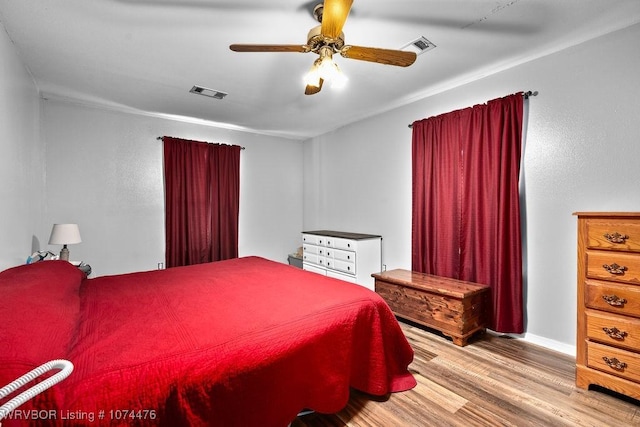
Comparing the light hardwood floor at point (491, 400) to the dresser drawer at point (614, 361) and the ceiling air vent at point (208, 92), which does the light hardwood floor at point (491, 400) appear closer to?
the dresser drawer at point (614, 361)

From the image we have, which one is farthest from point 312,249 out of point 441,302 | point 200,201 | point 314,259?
point 441,302

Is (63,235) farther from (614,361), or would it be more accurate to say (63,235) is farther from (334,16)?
(614,361)

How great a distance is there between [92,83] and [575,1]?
412cm

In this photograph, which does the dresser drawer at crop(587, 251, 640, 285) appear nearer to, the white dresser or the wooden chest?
the wooden chest

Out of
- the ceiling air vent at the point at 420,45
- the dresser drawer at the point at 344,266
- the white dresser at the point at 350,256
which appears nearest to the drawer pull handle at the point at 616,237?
the ceiling air vent at the point at 420,45

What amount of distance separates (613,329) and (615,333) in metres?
0.02

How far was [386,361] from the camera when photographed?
1961 millimetres

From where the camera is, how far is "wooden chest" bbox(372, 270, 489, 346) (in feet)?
8.70

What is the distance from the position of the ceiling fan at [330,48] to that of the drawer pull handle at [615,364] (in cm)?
224

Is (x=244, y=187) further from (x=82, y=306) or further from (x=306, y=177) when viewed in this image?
(x=82, y=306)

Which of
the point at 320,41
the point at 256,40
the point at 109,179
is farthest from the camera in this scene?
the point at 109,179

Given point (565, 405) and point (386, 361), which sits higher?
point (386, 361)

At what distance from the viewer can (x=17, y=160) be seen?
2.44 metres

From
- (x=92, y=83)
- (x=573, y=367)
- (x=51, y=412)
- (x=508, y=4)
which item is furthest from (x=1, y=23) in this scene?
(x=573, y=367)
